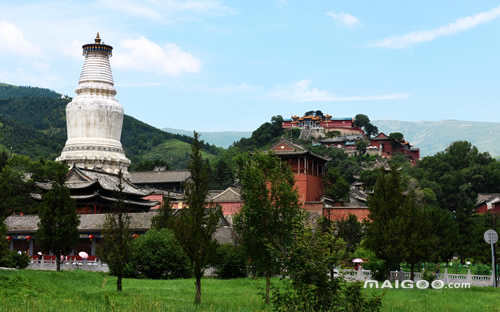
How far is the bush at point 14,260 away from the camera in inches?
1323

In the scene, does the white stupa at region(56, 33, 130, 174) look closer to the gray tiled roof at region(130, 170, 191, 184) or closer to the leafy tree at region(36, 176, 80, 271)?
the gray tiled roof at region(130, 170, 191, 184)

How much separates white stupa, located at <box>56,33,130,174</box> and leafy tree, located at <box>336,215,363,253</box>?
84.9ft

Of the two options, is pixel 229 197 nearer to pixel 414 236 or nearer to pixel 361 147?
pixel 414 236

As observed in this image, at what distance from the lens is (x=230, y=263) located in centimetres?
3444

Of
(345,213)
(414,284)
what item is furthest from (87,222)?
(414,284)

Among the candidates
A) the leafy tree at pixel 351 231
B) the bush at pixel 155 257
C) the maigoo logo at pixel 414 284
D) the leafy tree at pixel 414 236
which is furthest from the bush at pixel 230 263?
the leafy tree at pixel 351 231

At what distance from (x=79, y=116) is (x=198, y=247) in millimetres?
47921

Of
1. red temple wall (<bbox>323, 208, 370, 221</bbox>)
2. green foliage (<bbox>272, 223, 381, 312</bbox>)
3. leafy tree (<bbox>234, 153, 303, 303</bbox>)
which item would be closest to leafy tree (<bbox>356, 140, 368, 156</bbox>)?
red temple wall (<bbox>323, 208, 370, 221</bbox>)

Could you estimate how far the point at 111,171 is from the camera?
2559 inches

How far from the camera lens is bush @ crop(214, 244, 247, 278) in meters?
34.2

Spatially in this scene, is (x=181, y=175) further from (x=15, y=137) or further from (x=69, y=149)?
(x=15, y=137)

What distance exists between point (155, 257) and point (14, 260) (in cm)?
777

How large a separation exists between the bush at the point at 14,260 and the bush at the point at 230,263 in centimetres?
1017

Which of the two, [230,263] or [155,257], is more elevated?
[155,257]
